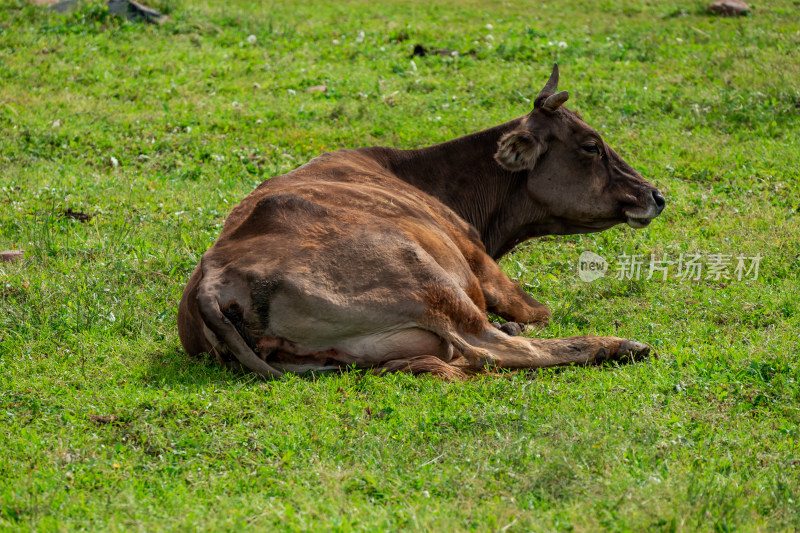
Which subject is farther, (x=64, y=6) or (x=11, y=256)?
(x=64, y=6)

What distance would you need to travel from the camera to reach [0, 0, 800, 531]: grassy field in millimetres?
4609

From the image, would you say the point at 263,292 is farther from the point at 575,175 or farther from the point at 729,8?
the point at 729,8

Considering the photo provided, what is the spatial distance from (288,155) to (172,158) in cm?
147

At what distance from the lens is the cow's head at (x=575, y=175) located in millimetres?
8195

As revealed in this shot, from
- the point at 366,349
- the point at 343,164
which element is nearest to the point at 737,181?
the point at 343,164

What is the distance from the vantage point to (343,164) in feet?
26.4

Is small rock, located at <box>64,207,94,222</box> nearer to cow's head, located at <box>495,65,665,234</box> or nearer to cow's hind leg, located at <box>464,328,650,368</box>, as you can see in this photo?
cow's head, located at <box>495,65,665,234</box>

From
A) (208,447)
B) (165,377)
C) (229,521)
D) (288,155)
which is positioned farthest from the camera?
(288,155)

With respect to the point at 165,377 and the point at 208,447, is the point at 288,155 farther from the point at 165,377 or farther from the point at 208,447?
the point at 208,447

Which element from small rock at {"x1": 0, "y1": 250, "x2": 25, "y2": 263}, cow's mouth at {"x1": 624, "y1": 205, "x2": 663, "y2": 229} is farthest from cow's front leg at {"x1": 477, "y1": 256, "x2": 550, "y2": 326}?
small rock at {"x1": 0, "y1": 250, "x2": 25, "y2": 263}

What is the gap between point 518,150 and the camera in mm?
8086

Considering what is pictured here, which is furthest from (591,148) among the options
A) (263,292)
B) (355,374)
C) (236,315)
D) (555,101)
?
(236,315)

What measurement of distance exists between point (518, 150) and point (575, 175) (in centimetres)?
62

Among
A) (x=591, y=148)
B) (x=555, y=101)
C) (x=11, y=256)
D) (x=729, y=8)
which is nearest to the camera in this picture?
(x=555, y=101)
